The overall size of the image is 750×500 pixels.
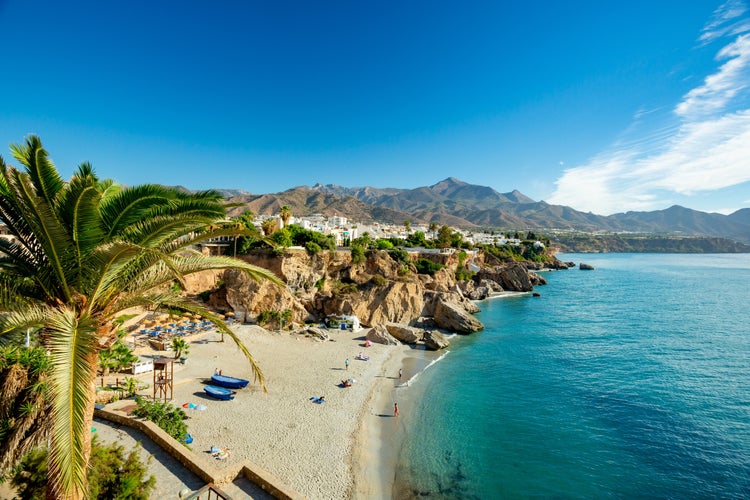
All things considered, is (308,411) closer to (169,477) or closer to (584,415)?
(169,477)

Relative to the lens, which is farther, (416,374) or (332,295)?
(332,295)

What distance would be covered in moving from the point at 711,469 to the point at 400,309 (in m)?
25.0

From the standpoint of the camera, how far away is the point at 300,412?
57.5 feet

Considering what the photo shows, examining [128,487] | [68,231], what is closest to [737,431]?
[128,487]

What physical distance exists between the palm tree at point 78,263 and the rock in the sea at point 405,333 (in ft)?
89.3

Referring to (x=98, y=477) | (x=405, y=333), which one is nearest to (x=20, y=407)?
(x=98, y=477)

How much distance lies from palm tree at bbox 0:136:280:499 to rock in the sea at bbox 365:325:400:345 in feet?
84.9

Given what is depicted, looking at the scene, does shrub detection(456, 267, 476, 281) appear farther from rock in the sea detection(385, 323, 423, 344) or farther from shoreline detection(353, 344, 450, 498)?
shoreline detection(353, 344, 450, 498)

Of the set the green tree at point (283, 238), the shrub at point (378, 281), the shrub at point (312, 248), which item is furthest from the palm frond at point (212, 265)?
the shrub at point (312, 248)

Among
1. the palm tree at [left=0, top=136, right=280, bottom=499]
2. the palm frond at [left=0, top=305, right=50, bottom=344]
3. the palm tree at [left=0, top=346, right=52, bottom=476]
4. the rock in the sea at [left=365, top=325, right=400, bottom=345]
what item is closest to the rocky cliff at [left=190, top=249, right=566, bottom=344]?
the rock in the sea at [left=365, top=325, right=400, bottom=345]

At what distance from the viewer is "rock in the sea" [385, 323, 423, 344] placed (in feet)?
105

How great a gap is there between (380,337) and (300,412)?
14.2 m

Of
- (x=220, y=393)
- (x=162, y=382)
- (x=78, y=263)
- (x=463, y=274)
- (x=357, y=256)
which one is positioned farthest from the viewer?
(x=463, y=274)

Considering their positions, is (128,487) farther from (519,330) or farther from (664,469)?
(519,330)
